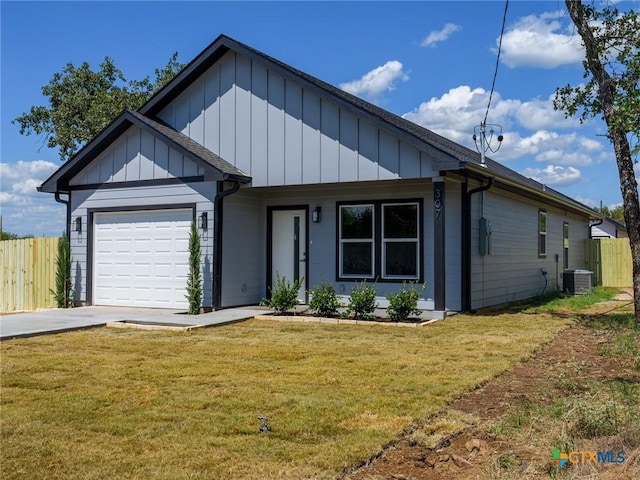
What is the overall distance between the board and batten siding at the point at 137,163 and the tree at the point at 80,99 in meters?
13.8

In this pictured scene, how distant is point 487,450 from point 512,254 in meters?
11.5

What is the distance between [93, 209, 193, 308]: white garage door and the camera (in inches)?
483

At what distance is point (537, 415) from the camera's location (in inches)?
172

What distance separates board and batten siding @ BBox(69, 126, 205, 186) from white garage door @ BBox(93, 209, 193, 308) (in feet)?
2.63

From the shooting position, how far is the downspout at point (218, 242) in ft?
38.6

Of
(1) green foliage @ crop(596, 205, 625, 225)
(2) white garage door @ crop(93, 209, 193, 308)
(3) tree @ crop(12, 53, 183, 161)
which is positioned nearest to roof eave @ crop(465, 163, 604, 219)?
(2) white garage door @ crop(93, 209, 193, 308)

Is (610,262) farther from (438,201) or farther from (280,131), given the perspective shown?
(280,131)

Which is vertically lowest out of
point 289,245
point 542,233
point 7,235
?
point 289,245

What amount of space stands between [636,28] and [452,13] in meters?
3.28

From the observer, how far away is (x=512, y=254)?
47.3ft

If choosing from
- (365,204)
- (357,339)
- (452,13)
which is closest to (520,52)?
(452,13)

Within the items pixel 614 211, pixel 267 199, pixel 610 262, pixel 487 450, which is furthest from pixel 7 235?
pixel 614 211

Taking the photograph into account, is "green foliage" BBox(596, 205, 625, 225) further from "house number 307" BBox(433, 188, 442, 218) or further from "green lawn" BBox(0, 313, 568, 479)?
"green lawn" BBox(0, 313, 568, 479)

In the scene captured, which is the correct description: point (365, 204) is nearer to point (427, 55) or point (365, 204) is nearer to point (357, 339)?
point (427, 55)
